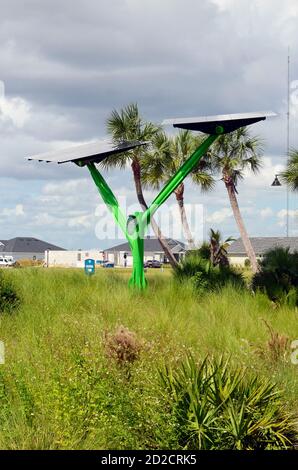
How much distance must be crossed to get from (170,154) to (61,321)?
25712 mm

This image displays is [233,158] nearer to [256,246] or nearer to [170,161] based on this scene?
[170,161]

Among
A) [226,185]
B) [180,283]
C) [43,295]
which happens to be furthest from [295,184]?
[43,295]

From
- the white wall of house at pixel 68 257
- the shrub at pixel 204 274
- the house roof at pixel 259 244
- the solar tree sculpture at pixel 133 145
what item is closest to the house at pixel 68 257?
the white wall of house at pixel 68 257

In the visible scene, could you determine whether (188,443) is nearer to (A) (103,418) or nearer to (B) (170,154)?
(A) (103,418)

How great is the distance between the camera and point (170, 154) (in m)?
38.9

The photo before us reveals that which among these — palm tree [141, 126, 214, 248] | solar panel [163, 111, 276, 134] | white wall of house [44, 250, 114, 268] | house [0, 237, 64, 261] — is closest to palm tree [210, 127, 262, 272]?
palm tree [141, 126, 214, 248]

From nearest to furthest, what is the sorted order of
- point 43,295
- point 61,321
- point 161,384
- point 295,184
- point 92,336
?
1. point 161,384
2. point 92,336
3. point 61,321
4. point 43,295
5. point 295,184

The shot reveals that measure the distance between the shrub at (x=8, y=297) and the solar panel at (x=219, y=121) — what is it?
6.95 m

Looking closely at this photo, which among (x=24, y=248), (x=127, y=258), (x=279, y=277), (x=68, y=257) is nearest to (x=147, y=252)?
(x=127, y=258)

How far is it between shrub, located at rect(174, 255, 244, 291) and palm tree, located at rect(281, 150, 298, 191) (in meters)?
12.4

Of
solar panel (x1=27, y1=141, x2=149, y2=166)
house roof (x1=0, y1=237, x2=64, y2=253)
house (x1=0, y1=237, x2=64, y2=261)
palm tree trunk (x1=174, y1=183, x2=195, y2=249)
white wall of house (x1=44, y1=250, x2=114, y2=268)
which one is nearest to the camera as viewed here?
solar panel (x1=27, y1=141, x2=149, y2=166)

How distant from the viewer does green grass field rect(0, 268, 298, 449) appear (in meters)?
8.06

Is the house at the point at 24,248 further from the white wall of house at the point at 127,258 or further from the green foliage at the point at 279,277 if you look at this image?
the green foliage at the point at 279,277

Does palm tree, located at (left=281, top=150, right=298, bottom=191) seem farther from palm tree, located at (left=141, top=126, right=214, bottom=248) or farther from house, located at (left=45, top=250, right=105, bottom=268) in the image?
house, located at (left=45, top=250, right=105, bottom=268)
